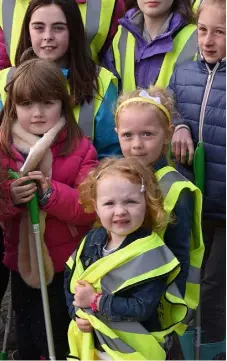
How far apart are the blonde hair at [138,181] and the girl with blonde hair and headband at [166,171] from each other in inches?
3.9

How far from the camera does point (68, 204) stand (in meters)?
3.79

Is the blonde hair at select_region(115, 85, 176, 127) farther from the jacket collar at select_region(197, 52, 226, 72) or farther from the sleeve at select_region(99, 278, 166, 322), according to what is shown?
the sleeve at select_region(99, 278, 166, 322)

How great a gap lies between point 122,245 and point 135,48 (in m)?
1.57

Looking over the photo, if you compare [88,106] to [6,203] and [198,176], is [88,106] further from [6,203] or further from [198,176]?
[6,203]

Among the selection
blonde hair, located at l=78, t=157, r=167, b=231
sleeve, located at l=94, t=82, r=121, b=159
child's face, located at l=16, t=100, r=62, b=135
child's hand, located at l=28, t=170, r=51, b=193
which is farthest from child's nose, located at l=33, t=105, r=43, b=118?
blonde hair, located at l=78, t=157, r=167, b=231

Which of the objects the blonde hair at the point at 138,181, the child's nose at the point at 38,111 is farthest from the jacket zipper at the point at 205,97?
the child's nose at the point at 38,111

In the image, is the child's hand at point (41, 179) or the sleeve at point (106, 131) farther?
the sleeve at point (106, 131)

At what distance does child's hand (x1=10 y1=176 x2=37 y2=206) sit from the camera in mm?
3676

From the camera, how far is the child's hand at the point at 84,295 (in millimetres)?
3312

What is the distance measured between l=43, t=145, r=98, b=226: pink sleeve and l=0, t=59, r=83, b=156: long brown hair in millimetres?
159

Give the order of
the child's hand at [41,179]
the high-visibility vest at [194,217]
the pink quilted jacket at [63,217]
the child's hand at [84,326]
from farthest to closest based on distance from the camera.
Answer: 1. the pink quilted jacket at [63,217]
2. the child's hand at [41,179]
3. the high-visibility vest at [194,217]
4. the child's hand at [84,326]

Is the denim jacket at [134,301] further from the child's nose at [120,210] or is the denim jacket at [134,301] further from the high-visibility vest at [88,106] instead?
the high-visibility vest at [88,106]

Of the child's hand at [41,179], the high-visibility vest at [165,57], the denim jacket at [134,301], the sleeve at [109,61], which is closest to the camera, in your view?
the denim jacket at [134,301]

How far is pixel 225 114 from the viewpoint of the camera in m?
3.97
